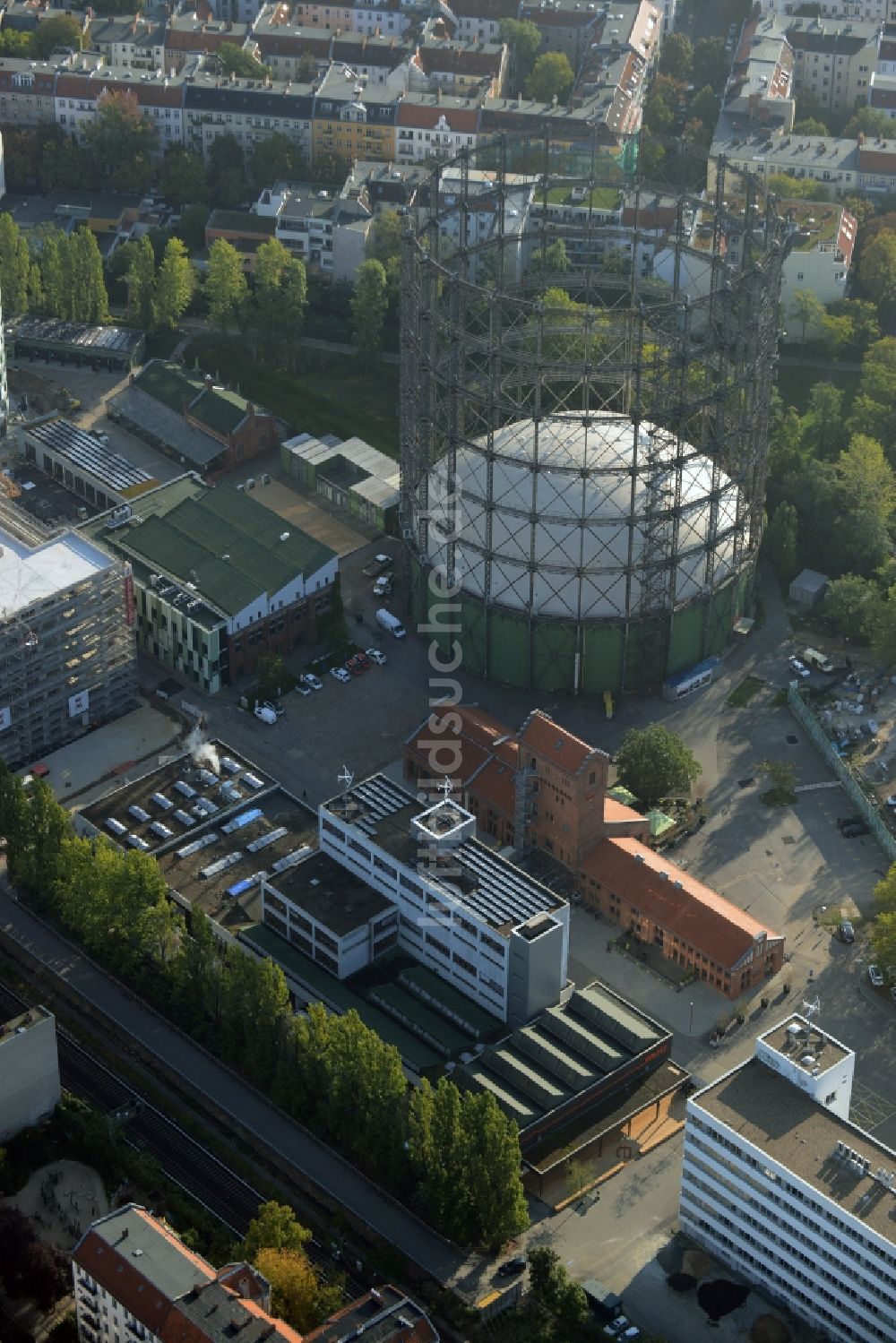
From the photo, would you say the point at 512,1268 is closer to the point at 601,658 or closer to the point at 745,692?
the point at 601,658

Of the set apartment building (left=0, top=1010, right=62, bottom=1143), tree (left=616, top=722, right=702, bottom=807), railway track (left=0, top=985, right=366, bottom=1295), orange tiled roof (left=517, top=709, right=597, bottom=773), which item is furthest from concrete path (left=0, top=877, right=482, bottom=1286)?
tree (left=616, top=722, right=702, bottom=807)

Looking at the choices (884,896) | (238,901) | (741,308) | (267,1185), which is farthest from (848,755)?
(267,1185)

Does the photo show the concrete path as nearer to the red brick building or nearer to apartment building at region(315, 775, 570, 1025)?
apartment building at region(315, 775, 570, 1025)

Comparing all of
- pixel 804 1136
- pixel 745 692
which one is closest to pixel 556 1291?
pixel 804 1136

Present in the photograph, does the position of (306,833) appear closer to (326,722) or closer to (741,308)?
(326,722)

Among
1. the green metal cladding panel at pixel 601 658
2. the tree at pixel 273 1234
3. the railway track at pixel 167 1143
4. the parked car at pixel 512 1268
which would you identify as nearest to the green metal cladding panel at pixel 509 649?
the green metal cladding panel at pixel 601 658
